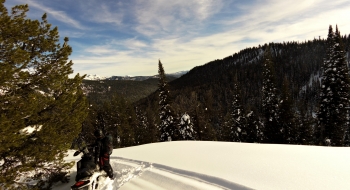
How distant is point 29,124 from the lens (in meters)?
6.66

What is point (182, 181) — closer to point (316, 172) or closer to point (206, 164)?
point (206, 164)

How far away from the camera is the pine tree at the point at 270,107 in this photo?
28.2 m

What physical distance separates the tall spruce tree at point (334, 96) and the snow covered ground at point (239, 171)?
21.4 meters

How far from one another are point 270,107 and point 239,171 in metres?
25.0

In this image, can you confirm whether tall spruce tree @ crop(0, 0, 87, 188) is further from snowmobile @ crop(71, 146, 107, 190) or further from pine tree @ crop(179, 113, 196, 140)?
pine tree @ crop(179, 113, 196, 140)

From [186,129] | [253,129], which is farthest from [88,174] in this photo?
[253,129]

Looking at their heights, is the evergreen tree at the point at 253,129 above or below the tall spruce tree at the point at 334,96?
below

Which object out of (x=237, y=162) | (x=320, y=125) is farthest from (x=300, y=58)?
(x=237, y=162)

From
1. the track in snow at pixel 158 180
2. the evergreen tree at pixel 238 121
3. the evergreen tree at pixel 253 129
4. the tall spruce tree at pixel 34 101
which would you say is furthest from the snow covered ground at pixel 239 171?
the evergreen tree at pixel 253 129

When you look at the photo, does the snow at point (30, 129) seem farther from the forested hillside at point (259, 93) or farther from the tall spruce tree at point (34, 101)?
the forested hillside at point (259, 93)

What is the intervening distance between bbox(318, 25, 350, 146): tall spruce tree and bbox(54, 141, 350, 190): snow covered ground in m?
21.4

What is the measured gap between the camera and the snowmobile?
582 cm

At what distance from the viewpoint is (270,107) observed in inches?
1131

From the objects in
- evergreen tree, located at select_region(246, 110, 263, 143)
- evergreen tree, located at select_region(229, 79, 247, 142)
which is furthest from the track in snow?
evergreen tree, located at select_region(246, 110, 263, 143)
